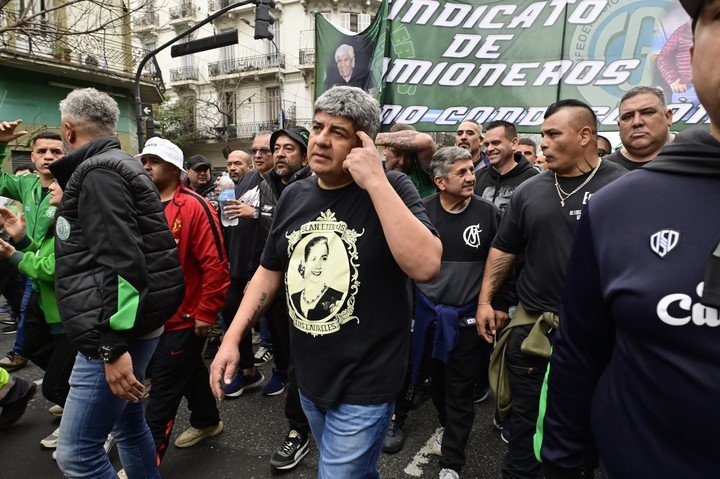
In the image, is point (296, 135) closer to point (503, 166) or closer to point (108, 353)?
point (503, 166)

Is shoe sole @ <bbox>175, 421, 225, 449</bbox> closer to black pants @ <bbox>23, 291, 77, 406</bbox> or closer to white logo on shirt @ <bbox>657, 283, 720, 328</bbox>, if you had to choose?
black pants @ <bbox>23, 291, 77, 406</bbox>

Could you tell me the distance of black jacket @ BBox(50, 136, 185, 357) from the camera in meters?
2.04

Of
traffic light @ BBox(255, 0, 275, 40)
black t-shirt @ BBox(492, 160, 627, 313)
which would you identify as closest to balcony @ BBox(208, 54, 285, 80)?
traffic light @ BBox(255, 0, 275, 40)

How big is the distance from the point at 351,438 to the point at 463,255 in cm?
173

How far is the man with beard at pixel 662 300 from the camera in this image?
878 mm

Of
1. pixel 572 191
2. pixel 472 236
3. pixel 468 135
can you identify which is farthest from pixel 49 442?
A: pixel 468 135

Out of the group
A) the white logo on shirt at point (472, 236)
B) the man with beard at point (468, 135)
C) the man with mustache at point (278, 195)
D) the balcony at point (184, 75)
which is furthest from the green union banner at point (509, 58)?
the balcony at point (184, 75)

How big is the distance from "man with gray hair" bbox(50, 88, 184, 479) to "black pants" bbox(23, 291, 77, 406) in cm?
79

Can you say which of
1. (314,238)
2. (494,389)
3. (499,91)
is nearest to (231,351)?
(314,238)

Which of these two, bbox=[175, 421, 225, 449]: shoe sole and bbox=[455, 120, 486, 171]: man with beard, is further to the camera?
bbox=[455, 120, 486, 171]: man with beard

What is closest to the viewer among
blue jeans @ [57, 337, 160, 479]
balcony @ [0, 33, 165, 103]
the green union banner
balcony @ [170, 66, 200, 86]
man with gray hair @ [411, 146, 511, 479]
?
blue jeans @ [57, 337, 160, 479]

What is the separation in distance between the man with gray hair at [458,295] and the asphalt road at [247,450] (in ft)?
1.10

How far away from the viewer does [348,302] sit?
6.04 feet

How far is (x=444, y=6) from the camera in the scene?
4.68 m
